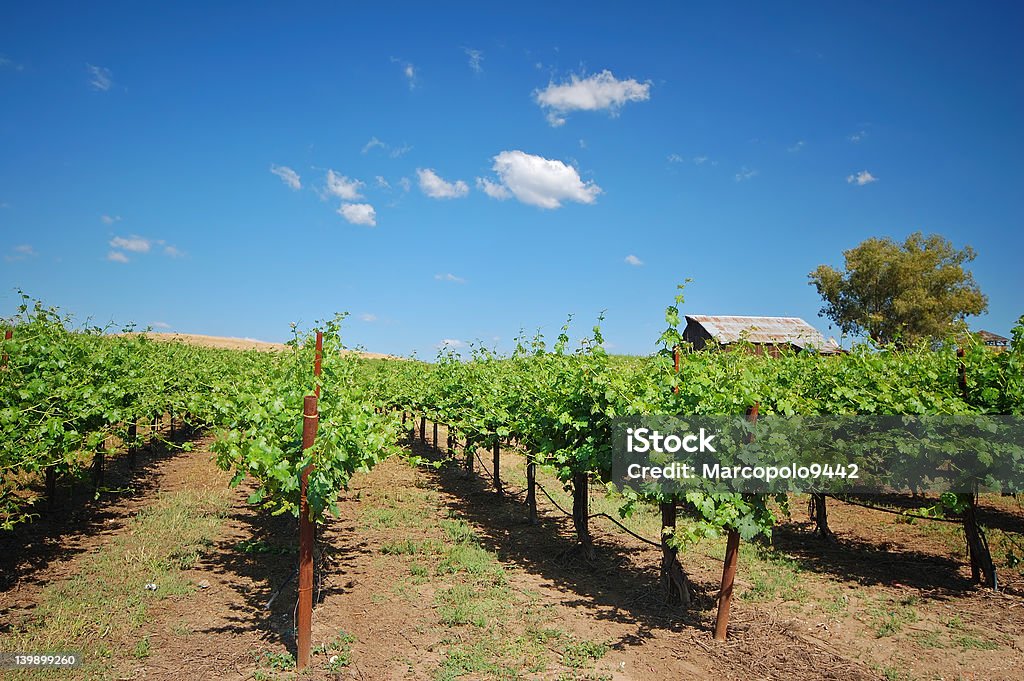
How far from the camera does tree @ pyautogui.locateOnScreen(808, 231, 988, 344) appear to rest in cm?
4150

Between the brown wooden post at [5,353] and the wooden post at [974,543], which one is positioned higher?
the brown wooden post at [5,353]

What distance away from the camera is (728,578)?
6.39 metres

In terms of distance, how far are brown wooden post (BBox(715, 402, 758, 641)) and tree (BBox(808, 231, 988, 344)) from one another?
39.8m

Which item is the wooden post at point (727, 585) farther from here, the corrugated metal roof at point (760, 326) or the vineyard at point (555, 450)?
the corrugated metal roof at point (760, 326)

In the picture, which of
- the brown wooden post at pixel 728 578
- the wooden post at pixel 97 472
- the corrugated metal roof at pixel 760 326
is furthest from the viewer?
the corrugated metal roof at pixel 760 326

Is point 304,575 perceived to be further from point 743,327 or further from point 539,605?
point 743,327

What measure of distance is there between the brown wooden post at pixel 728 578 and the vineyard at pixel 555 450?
0.04m

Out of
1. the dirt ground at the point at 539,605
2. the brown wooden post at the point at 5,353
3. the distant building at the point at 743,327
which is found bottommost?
the dirt ground at the point at 539,605

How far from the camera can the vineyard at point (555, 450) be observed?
6.05m

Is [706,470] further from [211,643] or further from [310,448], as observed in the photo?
[211,643]

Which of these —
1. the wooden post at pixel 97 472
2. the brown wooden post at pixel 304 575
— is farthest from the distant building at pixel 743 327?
the brown wooden post at pixel 304 575

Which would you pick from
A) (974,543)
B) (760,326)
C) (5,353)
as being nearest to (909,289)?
(760,326)

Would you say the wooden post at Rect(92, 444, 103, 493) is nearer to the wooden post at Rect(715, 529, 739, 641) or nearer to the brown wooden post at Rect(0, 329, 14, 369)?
the brown wooden post at Rect(0, 329, 14, 369)

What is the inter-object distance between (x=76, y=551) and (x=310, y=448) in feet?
20.7
